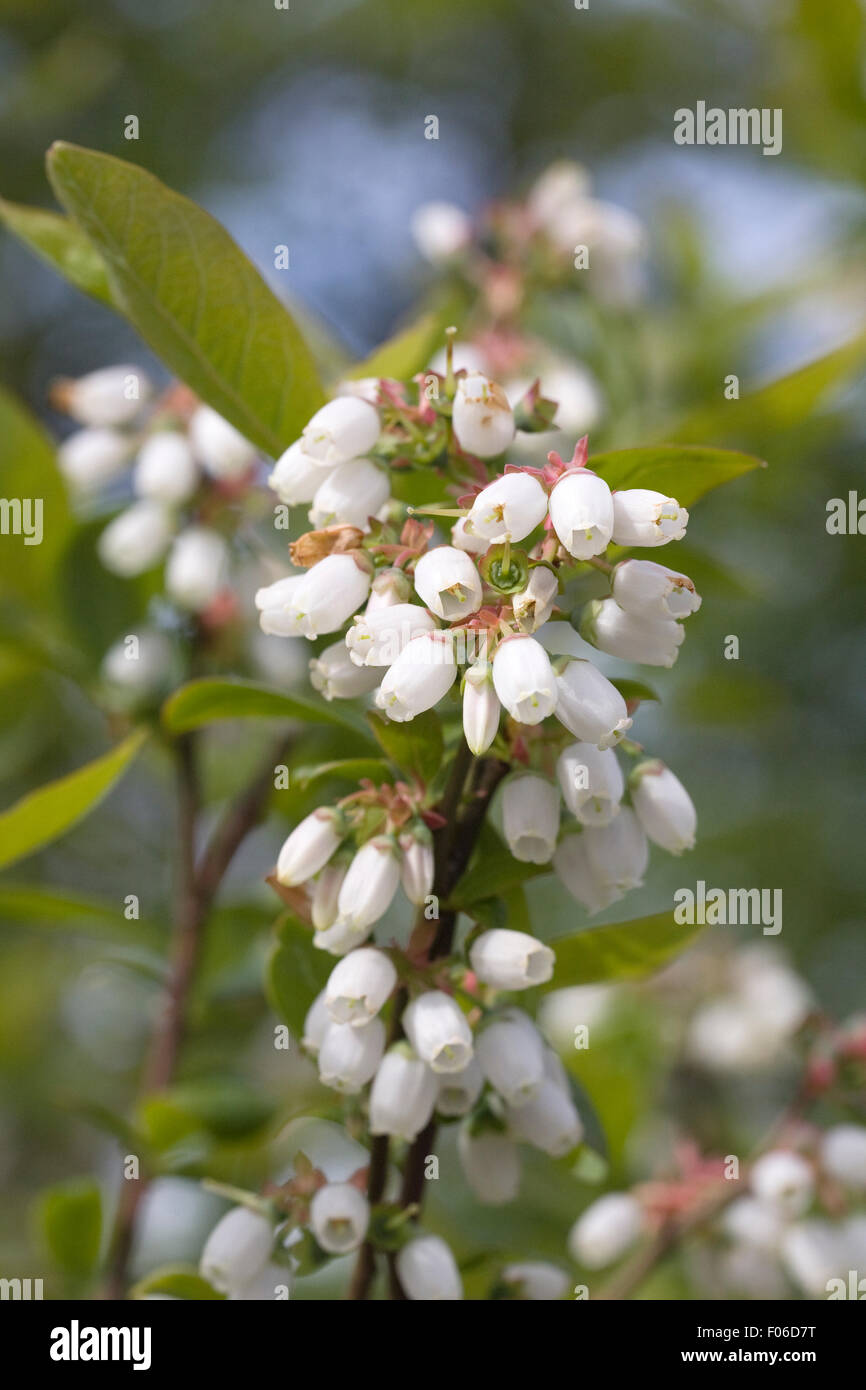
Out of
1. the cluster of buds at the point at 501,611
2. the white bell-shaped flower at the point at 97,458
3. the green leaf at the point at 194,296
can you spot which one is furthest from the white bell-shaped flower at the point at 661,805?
the white bell-shaped flower at the point at 97,458

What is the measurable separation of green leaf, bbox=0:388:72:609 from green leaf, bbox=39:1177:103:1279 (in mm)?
793

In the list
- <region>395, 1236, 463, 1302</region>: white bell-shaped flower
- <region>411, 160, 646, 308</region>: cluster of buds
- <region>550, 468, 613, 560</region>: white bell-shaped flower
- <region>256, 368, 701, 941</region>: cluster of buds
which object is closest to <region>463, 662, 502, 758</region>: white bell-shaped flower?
<region>256, 368, 701, 941</region>: cluster of buds

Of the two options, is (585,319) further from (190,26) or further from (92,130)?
(190,26)

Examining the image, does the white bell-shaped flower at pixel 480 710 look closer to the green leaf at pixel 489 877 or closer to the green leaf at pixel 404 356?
the green leaf at pixel 489 877

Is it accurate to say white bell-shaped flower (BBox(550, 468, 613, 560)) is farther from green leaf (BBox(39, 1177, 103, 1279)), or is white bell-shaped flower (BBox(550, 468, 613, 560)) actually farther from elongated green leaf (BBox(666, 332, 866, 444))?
green leaf (BBox(39, 1177, 103, 1279))

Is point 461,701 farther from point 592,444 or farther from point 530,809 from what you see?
point 592,444

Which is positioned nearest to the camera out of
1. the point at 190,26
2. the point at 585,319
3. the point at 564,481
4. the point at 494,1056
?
the point at 564,481

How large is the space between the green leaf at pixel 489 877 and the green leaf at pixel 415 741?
0.09 meters

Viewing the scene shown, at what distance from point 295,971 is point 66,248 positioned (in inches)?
31.3

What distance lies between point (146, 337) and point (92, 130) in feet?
10.5

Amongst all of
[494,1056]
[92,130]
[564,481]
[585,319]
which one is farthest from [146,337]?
[92,130]

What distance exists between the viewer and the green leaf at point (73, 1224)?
163 cm

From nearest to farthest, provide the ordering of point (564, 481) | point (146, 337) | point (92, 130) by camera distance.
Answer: point (564, 481), point (146, 337), point (92, 130)
